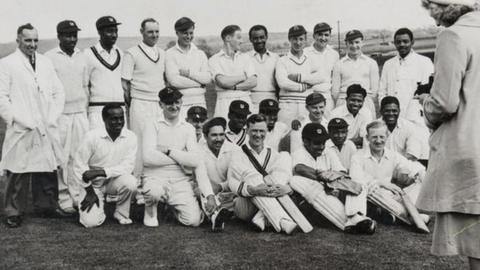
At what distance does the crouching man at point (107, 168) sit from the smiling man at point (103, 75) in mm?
640

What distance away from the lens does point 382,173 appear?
6414mm

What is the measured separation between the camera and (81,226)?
609cm

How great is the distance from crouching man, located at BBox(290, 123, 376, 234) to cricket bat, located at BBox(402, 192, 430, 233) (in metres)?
0.43

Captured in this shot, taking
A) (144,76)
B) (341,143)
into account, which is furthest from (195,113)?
(341,143)

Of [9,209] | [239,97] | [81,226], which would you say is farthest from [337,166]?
[9,209]

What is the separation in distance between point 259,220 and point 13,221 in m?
2.50

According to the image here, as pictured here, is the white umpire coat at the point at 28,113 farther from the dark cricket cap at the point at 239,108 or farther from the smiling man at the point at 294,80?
the smiling man at the point at 294,80

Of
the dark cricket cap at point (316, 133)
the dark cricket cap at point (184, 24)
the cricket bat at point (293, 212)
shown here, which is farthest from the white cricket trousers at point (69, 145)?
the dark cricket cap at point (316, 133)

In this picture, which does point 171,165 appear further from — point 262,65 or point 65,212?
point 262,65

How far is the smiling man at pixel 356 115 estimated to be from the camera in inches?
292

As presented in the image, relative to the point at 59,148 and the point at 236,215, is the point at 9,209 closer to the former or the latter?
the point at 59,148

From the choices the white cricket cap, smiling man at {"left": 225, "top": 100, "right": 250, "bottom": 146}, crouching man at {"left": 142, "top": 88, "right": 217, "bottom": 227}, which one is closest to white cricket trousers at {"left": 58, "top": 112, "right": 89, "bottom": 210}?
crouching man at {"left": 142, "top": 88, "right": 217, "bottom": 227}

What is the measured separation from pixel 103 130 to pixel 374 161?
2.93 m

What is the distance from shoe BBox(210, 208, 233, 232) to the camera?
5.77 m
